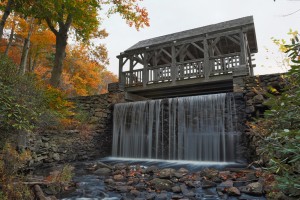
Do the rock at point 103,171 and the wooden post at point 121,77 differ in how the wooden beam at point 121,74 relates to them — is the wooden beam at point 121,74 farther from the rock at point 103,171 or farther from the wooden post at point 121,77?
the rock at point 103,171

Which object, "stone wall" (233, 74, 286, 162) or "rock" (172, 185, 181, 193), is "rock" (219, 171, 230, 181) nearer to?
"rock" (172, 185, 181, 193)

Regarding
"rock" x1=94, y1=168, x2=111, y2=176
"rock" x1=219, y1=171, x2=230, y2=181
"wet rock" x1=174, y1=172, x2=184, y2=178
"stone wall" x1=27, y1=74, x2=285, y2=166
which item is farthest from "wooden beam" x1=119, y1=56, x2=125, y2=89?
"rock" x1=219, y1=171, x2=230, y2=181

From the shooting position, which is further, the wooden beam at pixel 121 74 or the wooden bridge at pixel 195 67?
the wooden beam at pixel 121 74

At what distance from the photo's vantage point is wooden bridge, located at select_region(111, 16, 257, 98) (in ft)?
33.3

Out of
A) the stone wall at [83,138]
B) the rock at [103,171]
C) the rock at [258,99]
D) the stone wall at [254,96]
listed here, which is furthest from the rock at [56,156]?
the rock at [258,99]

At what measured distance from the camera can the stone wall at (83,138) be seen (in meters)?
7.83

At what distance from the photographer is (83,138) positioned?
9.65 m

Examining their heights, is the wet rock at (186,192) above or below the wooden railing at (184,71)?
below

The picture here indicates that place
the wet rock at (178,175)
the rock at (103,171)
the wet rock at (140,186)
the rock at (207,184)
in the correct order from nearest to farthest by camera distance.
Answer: the rock at (207,184) < the wet rock at (140,186) < the wet rock at (178,175) < the rock at (103,171)

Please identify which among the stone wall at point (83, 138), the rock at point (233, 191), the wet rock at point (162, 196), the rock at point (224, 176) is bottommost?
the wet rock at point (162, 196)

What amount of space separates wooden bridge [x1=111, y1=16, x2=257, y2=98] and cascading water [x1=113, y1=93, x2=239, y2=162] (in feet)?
5.65

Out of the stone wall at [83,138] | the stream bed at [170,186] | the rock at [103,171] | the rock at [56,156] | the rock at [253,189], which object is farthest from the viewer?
the rock at [56,156]

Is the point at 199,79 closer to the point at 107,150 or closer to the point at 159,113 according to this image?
the point at 159,113

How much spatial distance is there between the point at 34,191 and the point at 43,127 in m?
4.52
